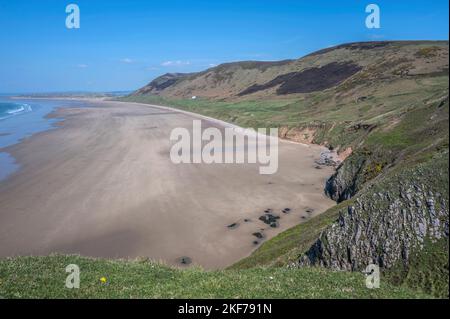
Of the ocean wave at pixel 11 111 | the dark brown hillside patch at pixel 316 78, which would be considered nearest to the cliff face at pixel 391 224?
the ocean wave at pixel 11 111

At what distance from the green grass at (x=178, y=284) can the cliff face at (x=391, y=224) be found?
178cm

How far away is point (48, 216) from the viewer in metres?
28.7

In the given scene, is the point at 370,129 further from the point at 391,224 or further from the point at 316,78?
the point at 316,78

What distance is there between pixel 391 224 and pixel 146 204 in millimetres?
22965

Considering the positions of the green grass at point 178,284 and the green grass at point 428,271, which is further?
the green grass at point 428,271

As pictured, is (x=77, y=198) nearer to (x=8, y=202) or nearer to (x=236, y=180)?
(x=8, y=202)

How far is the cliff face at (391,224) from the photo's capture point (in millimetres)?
11648

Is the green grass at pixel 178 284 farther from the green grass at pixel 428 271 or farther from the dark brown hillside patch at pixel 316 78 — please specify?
the dark brown hillside patch at pixel 316 78

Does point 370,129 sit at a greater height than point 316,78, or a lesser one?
lesser

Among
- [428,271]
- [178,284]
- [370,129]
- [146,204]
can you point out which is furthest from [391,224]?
[370,129]

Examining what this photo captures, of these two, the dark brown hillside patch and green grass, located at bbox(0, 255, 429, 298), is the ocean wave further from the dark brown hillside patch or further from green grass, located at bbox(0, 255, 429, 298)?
green grass, located at bbox(0, 255, 429, 298)

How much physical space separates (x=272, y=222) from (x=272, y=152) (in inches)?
1126

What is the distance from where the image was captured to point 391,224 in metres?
12.6
